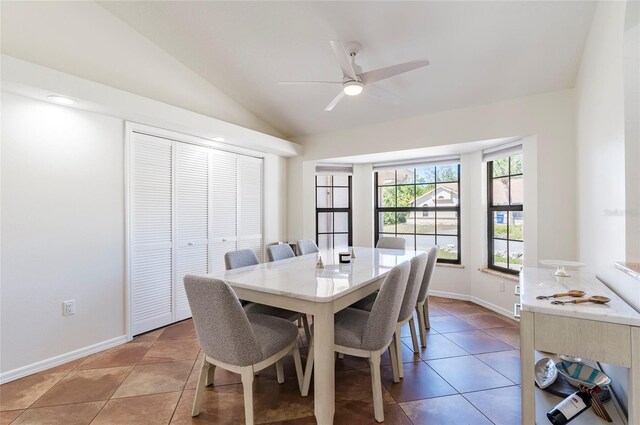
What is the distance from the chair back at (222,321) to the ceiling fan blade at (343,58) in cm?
166

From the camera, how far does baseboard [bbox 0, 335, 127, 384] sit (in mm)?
2203

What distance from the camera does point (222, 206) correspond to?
3.89 m

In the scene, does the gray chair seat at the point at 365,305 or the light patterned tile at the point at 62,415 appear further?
the gray chair seat at the point at 365,305

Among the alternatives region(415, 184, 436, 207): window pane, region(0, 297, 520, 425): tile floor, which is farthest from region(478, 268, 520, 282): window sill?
region(415, 184, 436, 207): window pane

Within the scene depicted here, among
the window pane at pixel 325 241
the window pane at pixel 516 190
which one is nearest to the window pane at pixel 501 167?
the window pane at pixel 516 190

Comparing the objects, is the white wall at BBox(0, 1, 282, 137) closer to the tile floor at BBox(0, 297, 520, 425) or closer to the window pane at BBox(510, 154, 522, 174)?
the tile floor at BBox(0, 297, 520, 425)

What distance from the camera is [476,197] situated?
13.0 feet

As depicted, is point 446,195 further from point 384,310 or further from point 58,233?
point 58,233

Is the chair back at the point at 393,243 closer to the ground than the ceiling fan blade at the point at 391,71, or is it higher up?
closer to the ground

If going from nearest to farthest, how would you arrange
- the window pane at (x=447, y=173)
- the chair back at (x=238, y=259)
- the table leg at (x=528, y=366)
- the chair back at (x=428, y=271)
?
the table leg at (x=528, y=366) < the chair back at (x=238, y=259) < the chair back at (x=428, y=271) < the window pane at (x=447, y=173)

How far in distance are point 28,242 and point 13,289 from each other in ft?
1.15

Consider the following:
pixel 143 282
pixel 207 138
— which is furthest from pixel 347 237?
pixel 143 282

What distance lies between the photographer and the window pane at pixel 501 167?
3.64 meters

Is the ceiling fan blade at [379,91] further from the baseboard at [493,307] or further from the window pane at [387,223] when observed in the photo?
the baseboard at [493,307]
